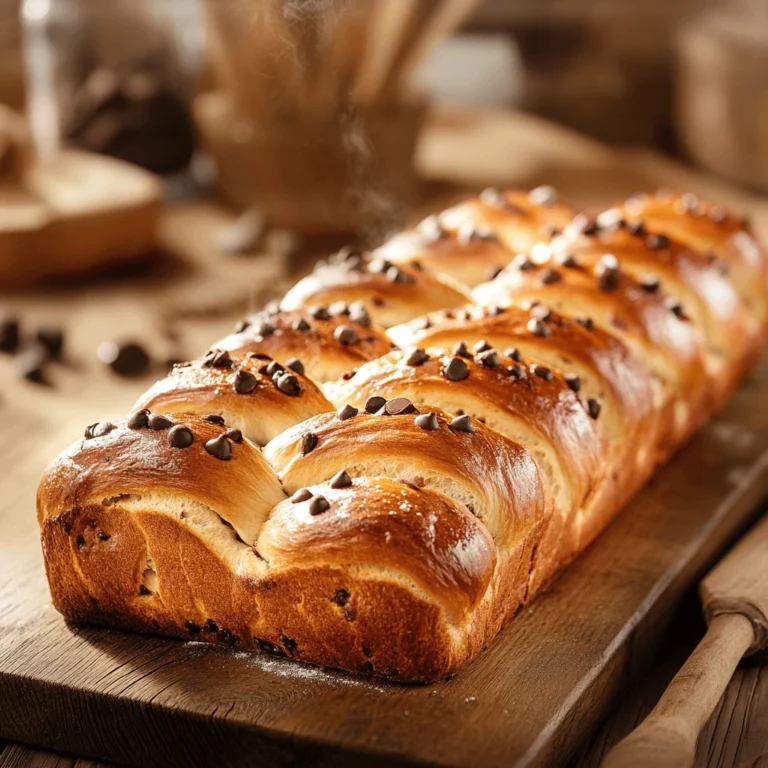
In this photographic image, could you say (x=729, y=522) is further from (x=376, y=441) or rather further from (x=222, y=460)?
(x=222, y=460)

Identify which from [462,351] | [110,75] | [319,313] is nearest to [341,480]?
[462,351]

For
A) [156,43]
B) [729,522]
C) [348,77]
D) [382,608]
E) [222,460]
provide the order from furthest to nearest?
[156,43], [348,77], [729,522], [222,460], [382,608]

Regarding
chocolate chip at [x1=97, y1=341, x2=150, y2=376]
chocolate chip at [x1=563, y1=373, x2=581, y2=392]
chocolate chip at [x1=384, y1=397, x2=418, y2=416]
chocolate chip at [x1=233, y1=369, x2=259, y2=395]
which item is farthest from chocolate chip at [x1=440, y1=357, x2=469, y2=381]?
chocolate chip at [x1=97, y1=341, x2=150, y2=376]

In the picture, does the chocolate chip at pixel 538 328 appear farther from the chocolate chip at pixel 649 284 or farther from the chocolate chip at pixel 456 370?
the chocolate chip at pixel 649 284

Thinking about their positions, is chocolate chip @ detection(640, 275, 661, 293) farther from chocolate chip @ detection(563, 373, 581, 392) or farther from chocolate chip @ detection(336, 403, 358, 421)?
chocolate chip @ detection(336, 403, 358, 421)

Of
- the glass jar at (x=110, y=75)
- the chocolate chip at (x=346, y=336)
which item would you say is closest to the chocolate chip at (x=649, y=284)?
the chocolate chip at (x=346, y=336)

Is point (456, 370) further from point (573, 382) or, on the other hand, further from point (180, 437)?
point (180, 437)

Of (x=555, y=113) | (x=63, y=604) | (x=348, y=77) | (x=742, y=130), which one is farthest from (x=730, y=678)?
(x=555, y=113)
